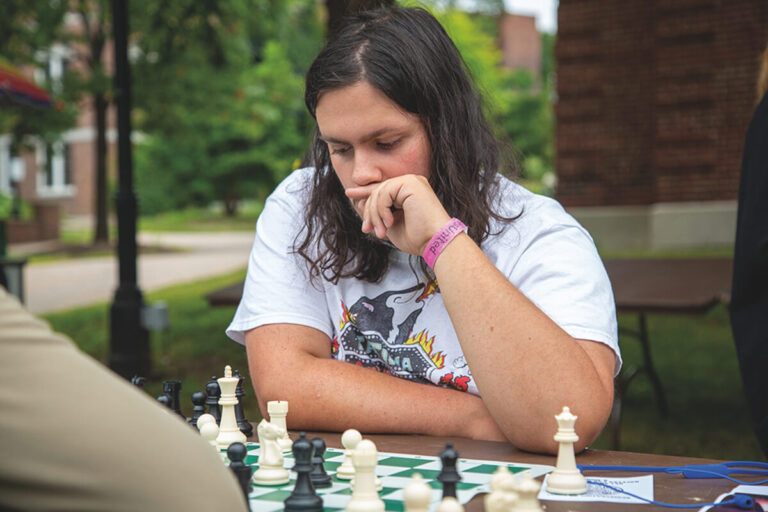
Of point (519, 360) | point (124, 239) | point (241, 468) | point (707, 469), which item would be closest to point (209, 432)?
point (241, 468)

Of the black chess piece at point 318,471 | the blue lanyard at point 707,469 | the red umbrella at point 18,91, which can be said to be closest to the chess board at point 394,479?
the black chess piece at point 318,471

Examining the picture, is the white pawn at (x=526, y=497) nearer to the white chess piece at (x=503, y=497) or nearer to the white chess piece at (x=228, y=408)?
the white chess piece at (x=503, y=497)

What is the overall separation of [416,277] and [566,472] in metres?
0.87

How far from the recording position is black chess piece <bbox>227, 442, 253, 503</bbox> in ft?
3.93

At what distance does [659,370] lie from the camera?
22.4 ft

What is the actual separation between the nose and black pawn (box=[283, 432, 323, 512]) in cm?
85

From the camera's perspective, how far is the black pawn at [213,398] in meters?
1.77

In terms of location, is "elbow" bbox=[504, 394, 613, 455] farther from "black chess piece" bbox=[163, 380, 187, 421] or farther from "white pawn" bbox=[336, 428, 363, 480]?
"black chess piece" bbox=[163, 380, 187, 421]

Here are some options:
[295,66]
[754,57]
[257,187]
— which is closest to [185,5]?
[754,57]

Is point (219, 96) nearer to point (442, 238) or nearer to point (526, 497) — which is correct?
point (442, 238)

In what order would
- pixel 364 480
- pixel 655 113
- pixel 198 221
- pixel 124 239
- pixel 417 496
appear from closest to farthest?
pixel 417 496
pixel 364 480
pixel 124 239
pixel 655 113
pixel 198 221

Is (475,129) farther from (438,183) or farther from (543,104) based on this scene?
(543,104)

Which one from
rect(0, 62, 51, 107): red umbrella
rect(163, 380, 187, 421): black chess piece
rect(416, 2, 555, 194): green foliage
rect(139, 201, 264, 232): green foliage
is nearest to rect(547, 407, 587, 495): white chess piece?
rect(163, 380, 187, 421): black chess piece

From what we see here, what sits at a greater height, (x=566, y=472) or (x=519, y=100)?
(x=519, y=100)
